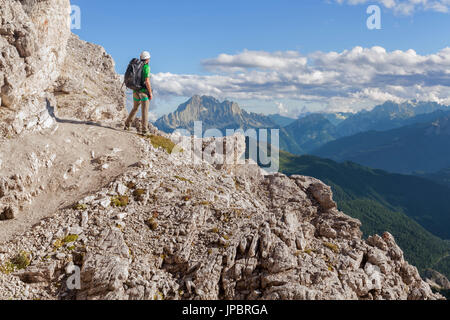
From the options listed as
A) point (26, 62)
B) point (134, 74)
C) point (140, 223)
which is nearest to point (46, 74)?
point (26, 62)

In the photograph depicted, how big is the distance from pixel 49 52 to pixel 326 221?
102ft

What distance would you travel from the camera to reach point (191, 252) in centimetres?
1753

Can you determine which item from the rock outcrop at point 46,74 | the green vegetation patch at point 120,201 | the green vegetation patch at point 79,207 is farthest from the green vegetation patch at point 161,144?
the green vegetation patch at point 79,207

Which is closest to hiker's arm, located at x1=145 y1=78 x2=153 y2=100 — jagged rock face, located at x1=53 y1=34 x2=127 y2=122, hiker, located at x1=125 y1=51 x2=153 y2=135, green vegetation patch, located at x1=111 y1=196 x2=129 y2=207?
hiker, located at x1=125 y1=51 x2=153 y2=135

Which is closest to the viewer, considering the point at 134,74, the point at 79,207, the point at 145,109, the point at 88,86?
the point at 79,207

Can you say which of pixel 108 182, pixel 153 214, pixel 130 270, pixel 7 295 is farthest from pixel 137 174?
pixel 7 295

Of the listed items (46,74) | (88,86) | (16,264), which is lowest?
(16,264)

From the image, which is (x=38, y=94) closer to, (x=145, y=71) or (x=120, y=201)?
(x=145, y=71)

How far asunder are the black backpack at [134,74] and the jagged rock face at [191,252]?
6.64 meters

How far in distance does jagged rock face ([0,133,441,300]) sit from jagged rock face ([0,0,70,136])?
350 inches

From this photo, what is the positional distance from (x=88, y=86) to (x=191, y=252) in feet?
96.6

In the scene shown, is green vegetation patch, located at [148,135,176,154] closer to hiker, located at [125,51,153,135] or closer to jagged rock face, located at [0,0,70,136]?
hiker, located at [125,51,153,135]

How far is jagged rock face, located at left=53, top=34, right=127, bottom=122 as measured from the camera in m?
31.9
